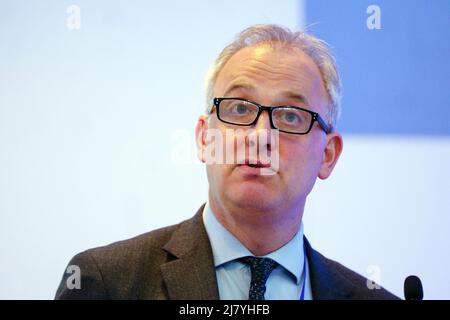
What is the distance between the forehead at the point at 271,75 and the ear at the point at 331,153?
121mm

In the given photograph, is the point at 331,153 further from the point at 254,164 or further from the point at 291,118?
the point at 254,164

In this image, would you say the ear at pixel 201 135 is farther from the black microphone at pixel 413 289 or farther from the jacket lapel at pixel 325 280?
the black microphone at pixel 413 289

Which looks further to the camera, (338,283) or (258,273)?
(338,283)

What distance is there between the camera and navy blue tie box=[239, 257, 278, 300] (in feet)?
6.44

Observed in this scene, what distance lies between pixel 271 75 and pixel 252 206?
0.35m

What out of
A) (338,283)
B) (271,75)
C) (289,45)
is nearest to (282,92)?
(271,75)

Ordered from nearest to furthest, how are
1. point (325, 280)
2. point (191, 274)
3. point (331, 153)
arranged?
point (191, 274), point (325, 280), point (331, 153)

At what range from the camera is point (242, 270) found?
6.56ft

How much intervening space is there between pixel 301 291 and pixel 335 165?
392 millimetres

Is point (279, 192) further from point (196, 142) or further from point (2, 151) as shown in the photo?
point (2, 151)

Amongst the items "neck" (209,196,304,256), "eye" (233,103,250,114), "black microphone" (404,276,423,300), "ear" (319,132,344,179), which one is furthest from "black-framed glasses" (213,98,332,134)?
"black microphone" (404,276,423,300)

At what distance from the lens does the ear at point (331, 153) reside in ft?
7.04

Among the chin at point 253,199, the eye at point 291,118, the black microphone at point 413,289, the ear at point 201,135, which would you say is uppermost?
the eye at point 291,118

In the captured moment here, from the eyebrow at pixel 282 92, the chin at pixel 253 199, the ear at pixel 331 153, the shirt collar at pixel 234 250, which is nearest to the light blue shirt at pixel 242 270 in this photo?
the shirt collar at pixel 234 250
